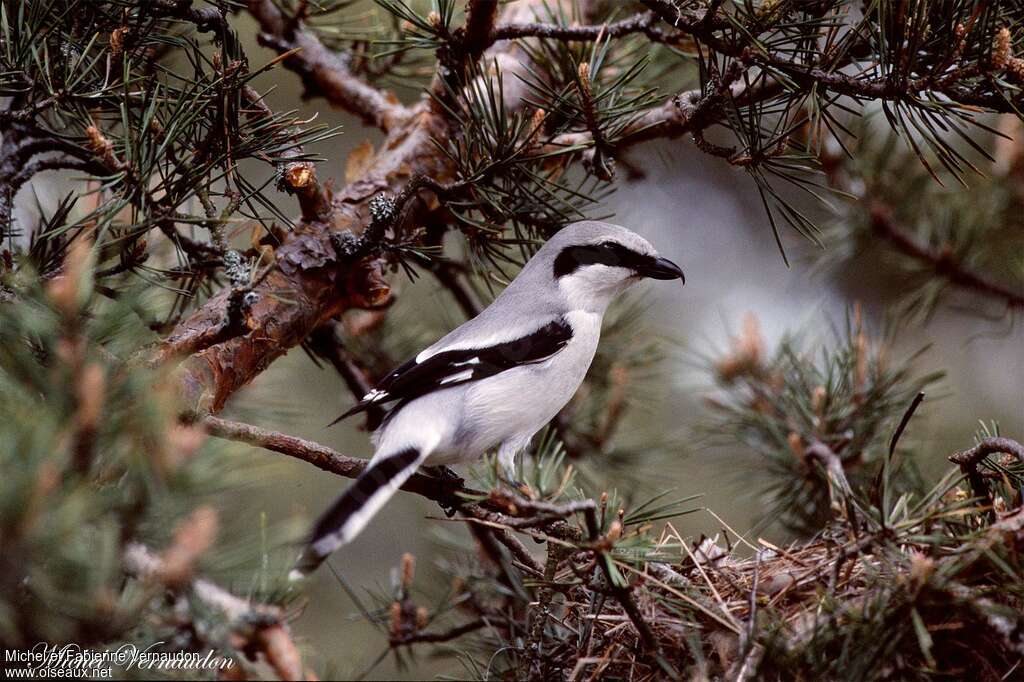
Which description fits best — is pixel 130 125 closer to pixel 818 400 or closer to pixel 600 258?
pixel 600 258

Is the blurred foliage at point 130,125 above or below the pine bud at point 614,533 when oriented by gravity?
above

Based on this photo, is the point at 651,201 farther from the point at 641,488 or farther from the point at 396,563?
the point at 396,563

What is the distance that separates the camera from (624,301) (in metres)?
3.19

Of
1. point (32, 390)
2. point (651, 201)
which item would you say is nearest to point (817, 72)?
point (32, 390)

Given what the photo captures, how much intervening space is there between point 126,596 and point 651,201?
13.3 feet

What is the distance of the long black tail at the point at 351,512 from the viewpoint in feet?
4.48

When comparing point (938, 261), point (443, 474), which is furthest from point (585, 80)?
point (938, 261)

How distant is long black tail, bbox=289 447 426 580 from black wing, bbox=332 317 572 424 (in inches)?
11.9

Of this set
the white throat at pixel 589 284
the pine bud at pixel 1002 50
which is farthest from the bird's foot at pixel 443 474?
the pine bud at pixel 1002 50

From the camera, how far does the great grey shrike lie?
6.68 feet

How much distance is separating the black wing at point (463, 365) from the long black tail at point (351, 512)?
0.30m

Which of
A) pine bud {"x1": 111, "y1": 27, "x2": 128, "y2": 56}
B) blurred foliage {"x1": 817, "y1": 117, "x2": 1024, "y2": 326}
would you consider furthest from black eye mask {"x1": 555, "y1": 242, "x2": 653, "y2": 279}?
pine bud {"x1": 111, "y1": 27, "x2": 128, "y2": 56}

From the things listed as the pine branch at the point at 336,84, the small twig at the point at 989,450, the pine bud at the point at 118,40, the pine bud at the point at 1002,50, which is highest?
the pine bud at the point at 118,40

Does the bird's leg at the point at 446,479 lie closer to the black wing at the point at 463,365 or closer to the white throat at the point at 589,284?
the black wing at the point at 463,365
